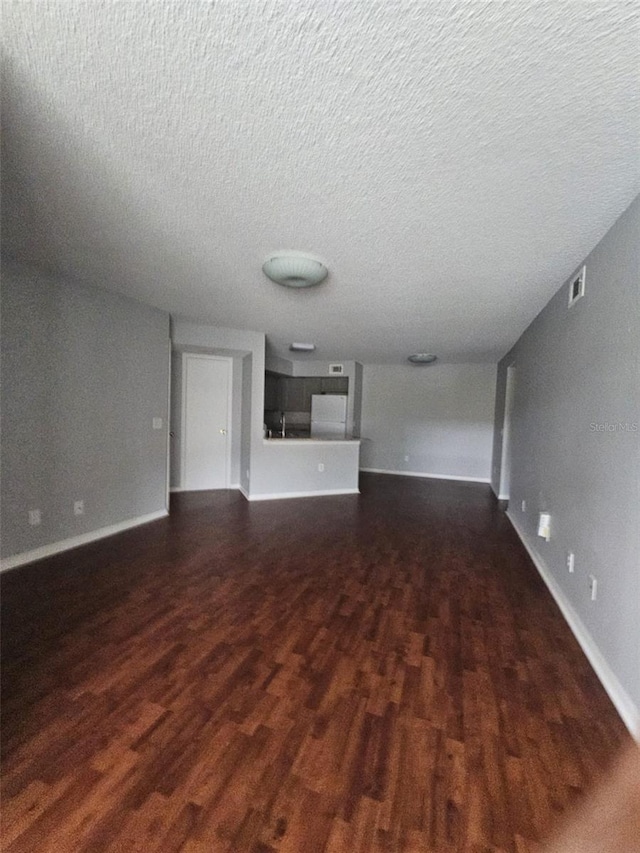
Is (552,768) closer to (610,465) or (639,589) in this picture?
(639,589)

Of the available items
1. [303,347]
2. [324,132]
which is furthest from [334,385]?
[324,132]

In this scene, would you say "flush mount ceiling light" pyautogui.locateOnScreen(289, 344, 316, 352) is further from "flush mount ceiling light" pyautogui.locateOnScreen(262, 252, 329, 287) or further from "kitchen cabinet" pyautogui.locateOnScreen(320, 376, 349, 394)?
"flush mount ceiling light" pyautogui.locateOnScreen(262, 252, 329, 287)

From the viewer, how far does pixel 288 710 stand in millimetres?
1449

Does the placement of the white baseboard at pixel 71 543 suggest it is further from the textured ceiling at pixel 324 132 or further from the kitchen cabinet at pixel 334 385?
the kitchen cabinet at pixel 334 385

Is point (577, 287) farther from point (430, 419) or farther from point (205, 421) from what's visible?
point (430, 419)

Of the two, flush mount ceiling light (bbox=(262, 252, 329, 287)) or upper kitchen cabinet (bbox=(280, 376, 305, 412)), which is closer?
flush mount ceiling light (bbox=(262, 252, 329, 287))

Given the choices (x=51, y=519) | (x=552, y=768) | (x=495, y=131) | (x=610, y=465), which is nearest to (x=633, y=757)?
(x=552, y=768)

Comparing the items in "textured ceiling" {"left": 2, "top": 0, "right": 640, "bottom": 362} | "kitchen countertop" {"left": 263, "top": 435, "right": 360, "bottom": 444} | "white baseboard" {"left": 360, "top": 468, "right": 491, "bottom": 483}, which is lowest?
"white baseboard" {"left": 360, "top": 468, "right": 491, "bottom": 483}

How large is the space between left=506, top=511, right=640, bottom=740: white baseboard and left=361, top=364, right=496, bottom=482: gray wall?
4.42 metres

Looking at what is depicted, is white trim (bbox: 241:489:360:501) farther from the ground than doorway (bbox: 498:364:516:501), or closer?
closer

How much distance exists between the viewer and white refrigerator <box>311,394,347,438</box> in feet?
23.0

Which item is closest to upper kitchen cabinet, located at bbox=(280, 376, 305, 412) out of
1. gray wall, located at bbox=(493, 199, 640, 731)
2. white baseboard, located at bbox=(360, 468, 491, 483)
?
white baseboard, located at bbox=(360, 468, 491, 483)

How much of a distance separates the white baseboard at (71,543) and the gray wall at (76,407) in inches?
1.8

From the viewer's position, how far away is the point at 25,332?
268 centimetres
